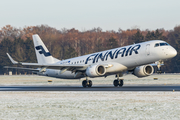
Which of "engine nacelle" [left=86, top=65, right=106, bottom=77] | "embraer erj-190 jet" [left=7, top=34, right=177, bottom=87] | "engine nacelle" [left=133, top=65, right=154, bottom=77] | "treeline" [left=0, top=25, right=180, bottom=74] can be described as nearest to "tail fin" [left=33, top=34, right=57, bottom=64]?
"embraer erj-190 jet" [left=7, top=34, right=177, bottom=87]

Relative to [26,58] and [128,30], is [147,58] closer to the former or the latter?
[26,58]

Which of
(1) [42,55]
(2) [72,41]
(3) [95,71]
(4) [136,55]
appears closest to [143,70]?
(4) [136,55]

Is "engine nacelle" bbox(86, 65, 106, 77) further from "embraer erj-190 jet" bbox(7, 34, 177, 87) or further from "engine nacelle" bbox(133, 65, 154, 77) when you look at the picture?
"engine nacelle" bbox(133, 65, 154, 77)

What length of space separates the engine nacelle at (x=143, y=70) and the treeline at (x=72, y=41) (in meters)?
82.6

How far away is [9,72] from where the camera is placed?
121562 mm

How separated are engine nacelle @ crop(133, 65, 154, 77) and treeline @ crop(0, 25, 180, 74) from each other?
271ft

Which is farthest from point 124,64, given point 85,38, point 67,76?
point 85,38

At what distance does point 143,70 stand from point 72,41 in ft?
385

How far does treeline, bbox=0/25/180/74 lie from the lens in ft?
426

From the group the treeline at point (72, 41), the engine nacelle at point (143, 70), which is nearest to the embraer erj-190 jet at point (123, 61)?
the engine nacelle at point (143, 70)

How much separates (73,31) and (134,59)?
137989mm

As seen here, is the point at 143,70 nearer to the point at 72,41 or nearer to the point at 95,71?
the point at 95,71

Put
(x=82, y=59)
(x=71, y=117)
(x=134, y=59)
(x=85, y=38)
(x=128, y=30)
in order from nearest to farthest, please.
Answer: (x=71, y=117) → (x=134, y=59) → (x=82, y=59) → (x=85, y=38) → (x=128, y=30)

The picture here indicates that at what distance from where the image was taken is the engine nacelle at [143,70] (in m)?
37.8
